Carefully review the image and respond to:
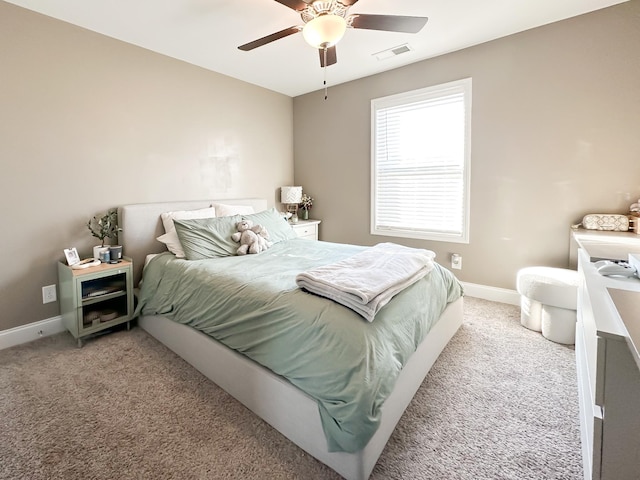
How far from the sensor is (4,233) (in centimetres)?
231

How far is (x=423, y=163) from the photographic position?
3.48 meters

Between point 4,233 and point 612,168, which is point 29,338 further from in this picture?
point 612,168

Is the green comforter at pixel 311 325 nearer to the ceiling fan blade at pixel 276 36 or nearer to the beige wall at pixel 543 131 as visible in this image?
the beige wall at pixel 543 131

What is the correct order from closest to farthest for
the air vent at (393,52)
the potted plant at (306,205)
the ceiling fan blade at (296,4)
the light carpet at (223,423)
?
the light carpet at (223,423) < the ceiling fan blade at (296,4) < the air vent at (393,52) < the potted plant at (306,205)

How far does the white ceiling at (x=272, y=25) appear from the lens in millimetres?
2305

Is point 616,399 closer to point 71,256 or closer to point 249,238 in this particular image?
point 249,238

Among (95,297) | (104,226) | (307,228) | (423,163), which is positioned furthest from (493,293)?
(104,226)

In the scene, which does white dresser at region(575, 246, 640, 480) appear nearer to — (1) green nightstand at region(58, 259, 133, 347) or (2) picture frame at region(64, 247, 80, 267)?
(1) green nightstand at region(58, 259, 133, 347)

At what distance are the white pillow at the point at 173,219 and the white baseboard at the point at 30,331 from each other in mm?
1090

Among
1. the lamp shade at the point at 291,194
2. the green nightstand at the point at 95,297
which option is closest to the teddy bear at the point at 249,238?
the green nightstand at the point at 95,297

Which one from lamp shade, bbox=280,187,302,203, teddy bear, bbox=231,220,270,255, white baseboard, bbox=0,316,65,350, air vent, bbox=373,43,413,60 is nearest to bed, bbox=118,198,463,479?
teddy bear, bbox=231,220,270,255

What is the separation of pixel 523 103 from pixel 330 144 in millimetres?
2259

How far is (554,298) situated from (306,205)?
3.15m

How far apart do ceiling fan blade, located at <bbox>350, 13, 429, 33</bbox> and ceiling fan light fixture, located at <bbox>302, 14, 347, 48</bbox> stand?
0.13m
